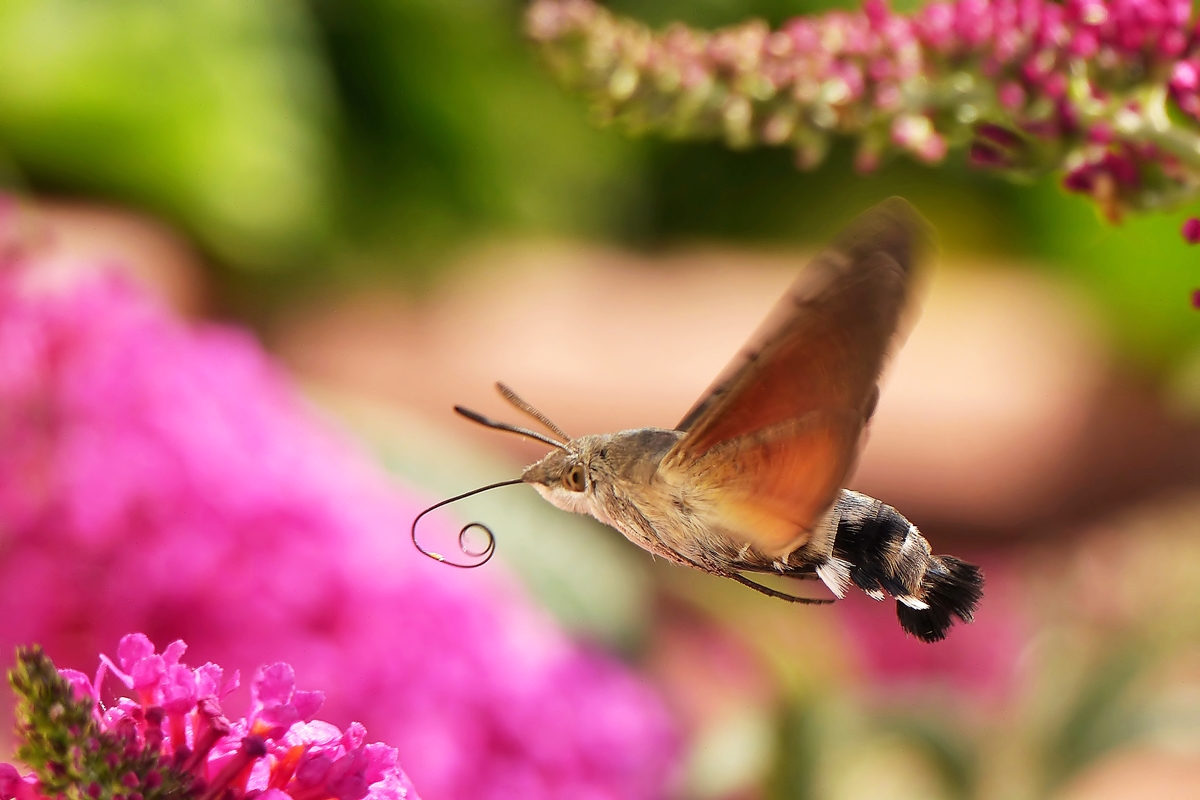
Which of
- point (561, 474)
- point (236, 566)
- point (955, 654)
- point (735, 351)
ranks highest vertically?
point (561, 474)

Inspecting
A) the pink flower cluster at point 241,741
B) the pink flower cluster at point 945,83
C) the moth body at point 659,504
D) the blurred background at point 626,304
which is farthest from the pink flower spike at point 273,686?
the blurred background at point 626,304

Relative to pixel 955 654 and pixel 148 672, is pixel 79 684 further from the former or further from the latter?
pixel 955 654

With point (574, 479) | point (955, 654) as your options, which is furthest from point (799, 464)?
point (955, 654)

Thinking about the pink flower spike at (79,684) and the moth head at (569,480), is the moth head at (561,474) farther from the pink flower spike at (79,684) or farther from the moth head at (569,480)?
the pink flower spike at (79,684)

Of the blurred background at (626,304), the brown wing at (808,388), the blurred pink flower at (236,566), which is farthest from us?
the blurred background at (626,304)

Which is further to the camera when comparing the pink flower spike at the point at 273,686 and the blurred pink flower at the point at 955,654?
the blurred pink flower at the point at 955,654

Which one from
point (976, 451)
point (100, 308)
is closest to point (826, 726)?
point (100, 308)

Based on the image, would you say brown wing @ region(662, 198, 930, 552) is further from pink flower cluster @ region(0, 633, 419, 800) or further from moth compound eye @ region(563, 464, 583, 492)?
pink flower cluster @ region(0, 633, 419, 800)
